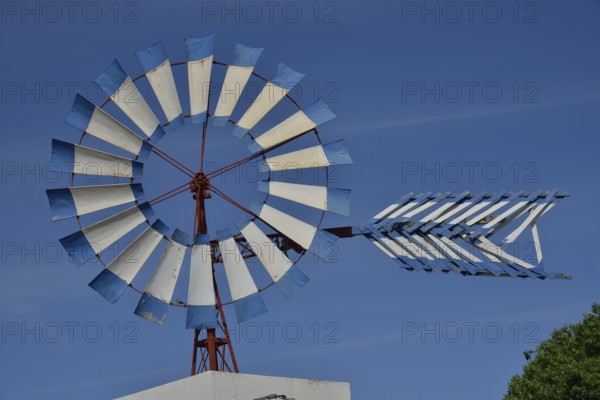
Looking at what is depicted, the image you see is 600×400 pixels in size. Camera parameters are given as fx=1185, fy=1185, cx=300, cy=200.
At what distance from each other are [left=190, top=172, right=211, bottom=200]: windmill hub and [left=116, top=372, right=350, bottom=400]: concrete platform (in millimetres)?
3934

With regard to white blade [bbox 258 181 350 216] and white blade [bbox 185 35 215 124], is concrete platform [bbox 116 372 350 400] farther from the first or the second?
white blade [bbox 185 35 215 124]

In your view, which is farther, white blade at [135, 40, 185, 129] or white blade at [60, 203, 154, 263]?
white blade at [135, 40, 185, 129]

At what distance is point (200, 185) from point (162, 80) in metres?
2.25

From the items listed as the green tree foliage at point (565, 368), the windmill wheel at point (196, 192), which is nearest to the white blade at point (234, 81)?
the windmill wheel at point (196, 192)

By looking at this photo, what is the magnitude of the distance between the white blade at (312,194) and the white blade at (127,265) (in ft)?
7.62

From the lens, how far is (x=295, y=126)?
23969mm

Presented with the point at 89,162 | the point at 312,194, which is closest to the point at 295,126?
the point at 312,194

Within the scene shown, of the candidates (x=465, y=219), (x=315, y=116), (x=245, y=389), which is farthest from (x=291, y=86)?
(x=245, y=389)

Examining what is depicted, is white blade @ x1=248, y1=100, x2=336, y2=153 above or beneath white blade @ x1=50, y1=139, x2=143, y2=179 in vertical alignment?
above

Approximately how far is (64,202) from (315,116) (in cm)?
527

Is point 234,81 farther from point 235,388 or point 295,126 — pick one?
point 235,388

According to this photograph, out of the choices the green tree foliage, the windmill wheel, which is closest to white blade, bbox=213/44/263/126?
the windmill wheel

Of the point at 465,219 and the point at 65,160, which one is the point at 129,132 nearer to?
the point at 65,160

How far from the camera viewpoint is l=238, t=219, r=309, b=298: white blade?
22.7m
